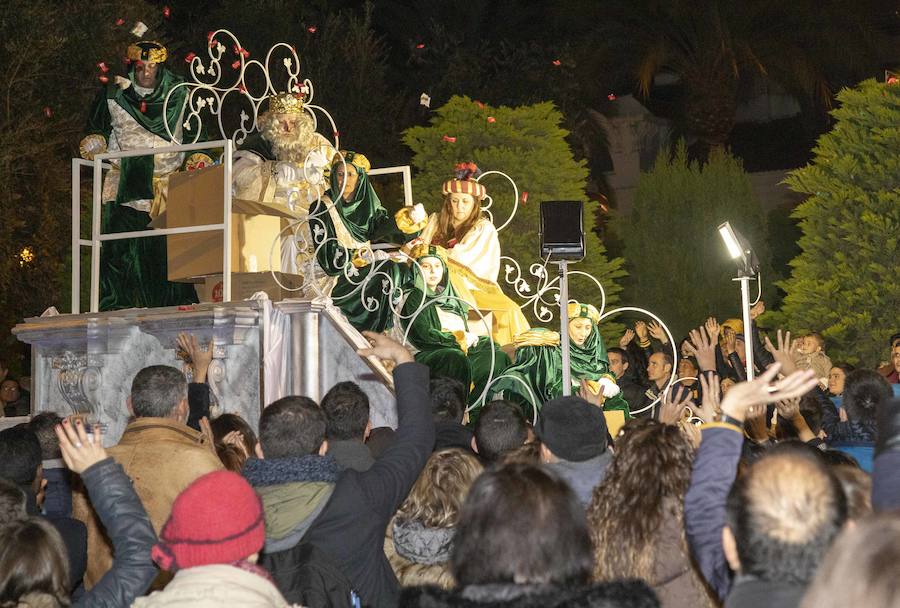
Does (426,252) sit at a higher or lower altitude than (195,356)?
higher

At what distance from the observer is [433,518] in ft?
15.0

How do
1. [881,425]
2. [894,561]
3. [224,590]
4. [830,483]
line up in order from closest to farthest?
[894,561], [830,483], [224,590], [881,425]

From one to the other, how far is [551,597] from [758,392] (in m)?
1.14

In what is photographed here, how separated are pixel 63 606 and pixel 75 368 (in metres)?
6.56

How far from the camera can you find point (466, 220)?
11.9 meters

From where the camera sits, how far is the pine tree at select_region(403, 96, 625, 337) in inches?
680

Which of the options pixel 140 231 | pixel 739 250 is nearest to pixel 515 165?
pixel 140 231

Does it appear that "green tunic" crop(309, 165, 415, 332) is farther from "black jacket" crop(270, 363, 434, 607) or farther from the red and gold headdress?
"black jacket" crop(270, 363, 434, 607)

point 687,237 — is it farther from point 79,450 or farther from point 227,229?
point 79,450

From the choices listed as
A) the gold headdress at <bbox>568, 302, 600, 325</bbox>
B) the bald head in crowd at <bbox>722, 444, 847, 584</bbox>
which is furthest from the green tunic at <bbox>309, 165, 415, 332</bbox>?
the bald head in crowd at <bbox>722, 444, 847, 584</bbox>

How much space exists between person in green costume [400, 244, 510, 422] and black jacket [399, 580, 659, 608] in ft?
24.3

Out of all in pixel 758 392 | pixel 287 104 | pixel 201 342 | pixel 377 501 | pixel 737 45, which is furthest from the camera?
pixel 737 45

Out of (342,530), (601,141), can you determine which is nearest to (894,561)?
(342,530)

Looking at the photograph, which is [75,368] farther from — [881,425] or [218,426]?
[881,425]
